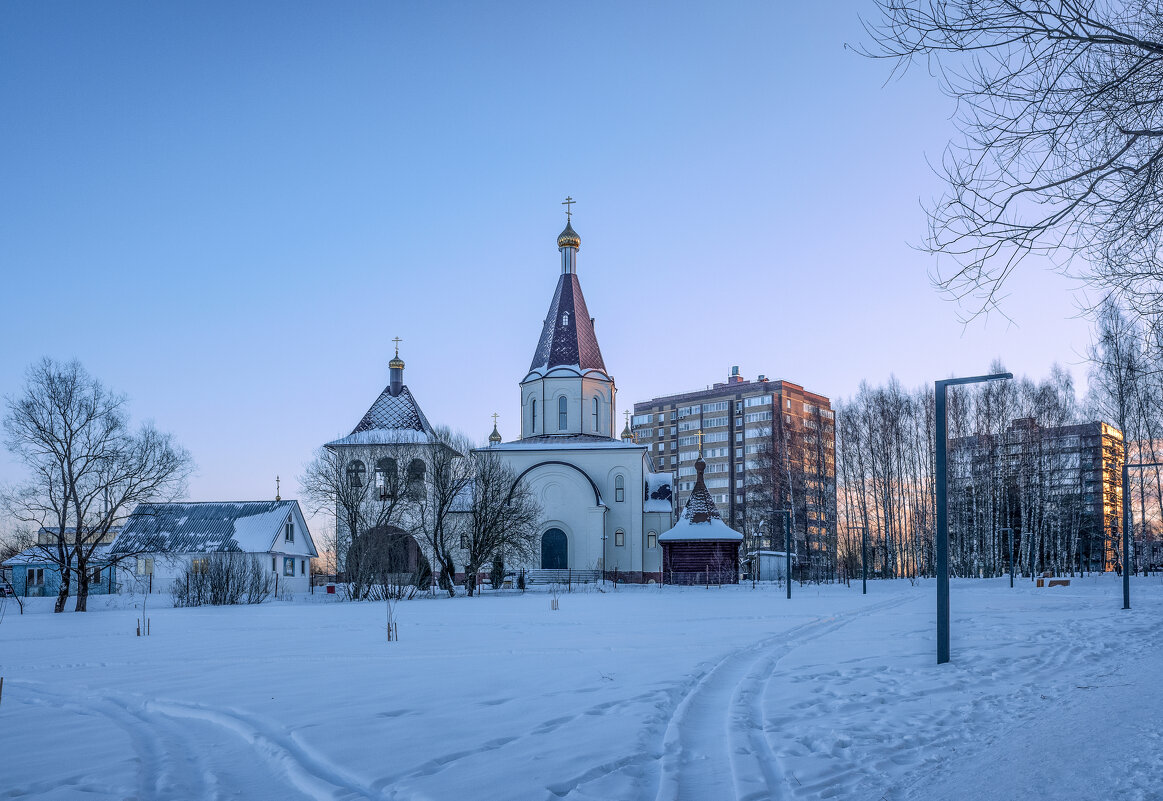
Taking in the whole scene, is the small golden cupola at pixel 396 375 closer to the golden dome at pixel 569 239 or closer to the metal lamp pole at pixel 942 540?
the golden dome at pixel 569 239

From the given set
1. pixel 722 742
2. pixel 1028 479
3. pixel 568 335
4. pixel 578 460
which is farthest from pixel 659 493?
pixel 722 742

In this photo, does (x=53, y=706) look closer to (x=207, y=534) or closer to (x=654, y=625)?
(x=654, y=625)

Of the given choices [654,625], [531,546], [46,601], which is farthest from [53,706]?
[531,546]

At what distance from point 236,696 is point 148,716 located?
987 millimetres

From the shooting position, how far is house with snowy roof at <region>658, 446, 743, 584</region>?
39.7 meters

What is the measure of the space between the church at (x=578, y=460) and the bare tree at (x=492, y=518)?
3849mm

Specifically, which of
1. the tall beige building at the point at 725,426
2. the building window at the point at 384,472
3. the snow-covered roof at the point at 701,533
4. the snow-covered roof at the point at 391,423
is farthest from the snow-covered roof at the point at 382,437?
the tall beige building at the point at 725,426

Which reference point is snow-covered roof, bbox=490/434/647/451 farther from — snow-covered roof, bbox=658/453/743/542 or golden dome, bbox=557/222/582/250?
golden dome, bbox=557/222/582/250

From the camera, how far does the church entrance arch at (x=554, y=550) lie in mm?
43094

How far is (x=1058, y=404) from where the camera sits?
3838 cm

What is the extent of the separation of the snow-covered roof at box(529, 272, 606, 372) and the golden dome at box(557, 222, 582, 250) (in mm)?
1662

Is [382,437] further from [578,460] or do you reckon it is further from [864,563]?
[864,563]

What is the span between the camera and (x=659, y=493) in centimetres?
4762

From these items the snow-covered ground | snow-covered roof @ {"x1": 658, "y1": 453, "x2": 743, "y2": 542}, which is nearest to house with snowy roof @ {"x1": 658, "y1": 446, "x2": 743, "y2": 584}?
snow-covered roof @ {"x1": 658, "y1": 453, "x2": 743, "y2": 542}
